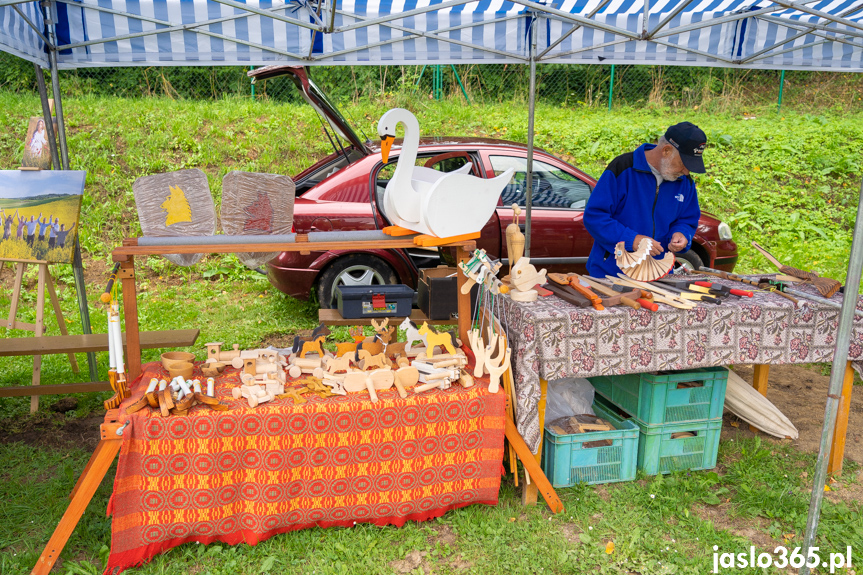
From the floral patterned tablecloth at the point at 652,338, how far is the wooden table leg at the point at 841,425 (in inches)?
5.0

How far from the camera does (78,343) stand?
3.52m

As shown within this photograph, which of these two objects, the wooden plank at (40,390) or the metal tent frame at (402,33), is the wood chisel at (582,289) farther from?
the wooden plank at (40,390)

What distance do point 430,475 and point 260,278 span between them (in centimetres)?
482

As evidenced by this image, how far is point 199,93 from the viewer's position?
10.5 m

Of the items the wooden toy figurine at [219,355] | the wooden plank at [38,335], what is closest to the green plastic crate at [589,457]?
the wooden toy figurine at [219,355]

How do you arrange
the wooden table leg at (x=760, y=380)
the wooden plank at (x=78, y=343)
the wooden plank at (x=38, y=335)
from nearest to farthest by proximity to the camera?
the wooden plank at (x=78, y=343)
the wooden table leg at (x=760, y=380)
the wooden plank at (x=38, y=335)

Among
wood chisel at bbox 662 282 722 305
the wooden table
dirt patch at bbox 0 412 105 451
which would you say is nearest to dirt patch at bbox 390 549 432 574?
the wooden table

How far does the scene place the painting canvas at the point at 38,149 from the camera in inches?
148

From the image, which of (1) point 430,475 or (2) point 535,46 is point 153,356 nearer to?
(1) point 430,475

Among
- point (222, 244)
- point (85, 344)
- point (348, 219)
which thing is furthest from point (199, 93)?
point (222, 244)

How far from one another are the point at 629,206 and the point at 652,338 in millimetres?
913

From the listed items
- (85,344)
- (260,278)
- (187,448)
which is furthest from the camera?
(260,278)

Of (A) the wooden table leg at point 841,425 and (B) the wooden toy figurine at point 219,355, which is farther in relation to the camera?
(A) the wooden table leg at point 841,425

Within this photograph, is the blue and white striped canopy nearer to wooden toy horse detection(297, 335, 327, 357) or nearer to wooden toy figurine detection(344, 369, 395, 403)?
wooden toy horse detection(297, 335, 327, 357)
